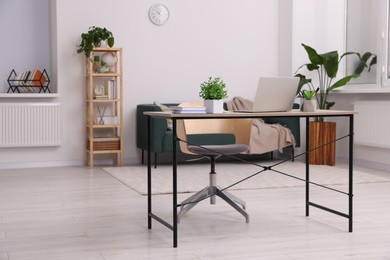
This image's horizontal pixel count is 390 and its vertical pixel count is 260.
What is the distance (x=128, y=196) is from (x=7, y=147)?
2.51 metres

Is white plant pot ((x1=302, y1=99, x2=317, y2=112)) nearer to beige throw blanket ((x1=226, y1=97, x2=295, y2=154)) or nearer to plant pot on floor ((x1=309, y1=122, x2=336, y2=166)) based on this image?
beige throw blanket ((x1=226, y1=97, x2=295, y2=154))

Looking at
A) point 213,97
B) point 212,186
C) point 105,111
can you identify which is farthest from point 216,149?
point 105,111

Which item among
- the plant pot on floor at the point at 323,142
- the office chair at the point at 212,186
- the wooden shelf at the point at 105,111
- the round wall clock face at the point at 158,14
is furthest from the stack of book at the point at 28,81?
the office chair at the point at 212,186

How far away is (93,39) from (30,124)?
1.20 meters

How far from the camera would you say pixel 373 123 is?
6934 mm

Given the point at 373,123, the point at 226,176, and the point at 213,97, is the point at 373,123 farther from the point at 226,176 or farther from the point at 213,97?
the point at 213,97

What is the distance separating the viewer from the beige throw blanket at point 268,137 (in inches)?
281

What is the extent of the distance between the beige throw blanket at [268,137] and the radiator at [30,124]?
2.23 m

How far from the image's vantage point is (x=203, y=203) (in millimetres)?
4680

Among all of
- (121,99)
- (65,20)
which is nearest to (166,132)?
(121,99)

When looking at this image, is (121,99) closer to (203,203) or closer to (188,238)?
(203,203)

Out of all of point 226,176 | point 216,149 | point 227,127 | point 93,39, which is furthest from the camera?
point 93,39

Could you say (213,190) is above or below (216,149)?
below

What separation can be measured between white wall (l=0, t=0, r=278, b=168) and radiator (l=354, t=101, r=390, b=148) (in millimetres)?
1431
